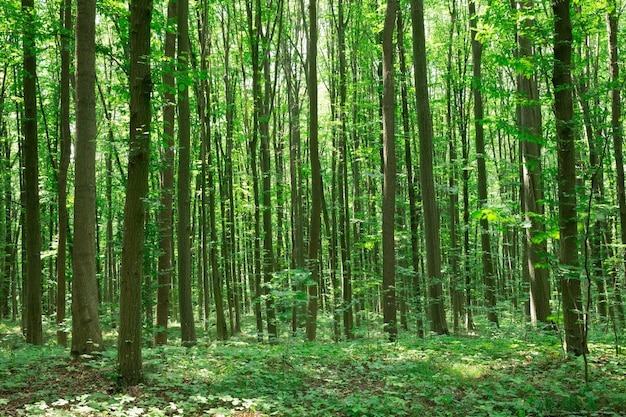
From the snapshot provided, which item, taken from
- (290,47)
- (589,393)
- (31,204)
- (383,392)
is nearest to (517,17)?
(589,393)

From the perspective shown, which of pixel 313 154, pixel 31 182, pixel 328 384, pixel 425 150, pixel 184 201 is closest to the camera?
pixel 328 384

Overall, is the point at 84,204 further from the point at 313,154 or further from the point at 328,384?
the point at 313,154

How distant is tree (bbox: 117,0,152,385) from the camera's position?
19.2 feet

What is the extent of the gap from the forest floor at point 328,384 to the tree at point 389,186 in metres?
1.76

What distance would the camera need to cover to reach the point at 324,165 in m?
27.7

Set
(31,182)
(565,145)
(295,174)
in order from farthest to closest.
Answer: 1. (295,174)
2. (31,182)
3. (565,145)

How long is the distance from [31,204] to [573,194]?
10266 millimetres

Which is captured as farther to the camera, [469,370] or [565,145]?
[469,370]

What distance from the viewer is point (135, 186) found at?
5.87m

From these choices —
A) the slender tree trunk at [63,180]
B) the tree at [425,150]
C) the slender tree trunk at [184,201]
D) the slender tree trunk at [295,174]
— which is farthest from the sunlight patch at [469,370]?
the slender tree trunk at [63,180]

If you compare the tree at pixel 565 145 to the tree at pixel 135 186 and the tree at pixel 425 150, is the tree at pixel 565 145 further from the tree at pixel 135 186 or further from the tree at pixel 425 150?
the tree at pixel 135 186

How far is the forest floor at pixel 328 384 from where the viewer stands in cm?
554

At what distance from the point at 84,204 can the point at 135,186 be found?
216 centimetres

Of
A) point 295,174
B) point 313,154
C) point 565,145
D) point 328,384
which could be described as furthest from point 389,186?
point 295,174
